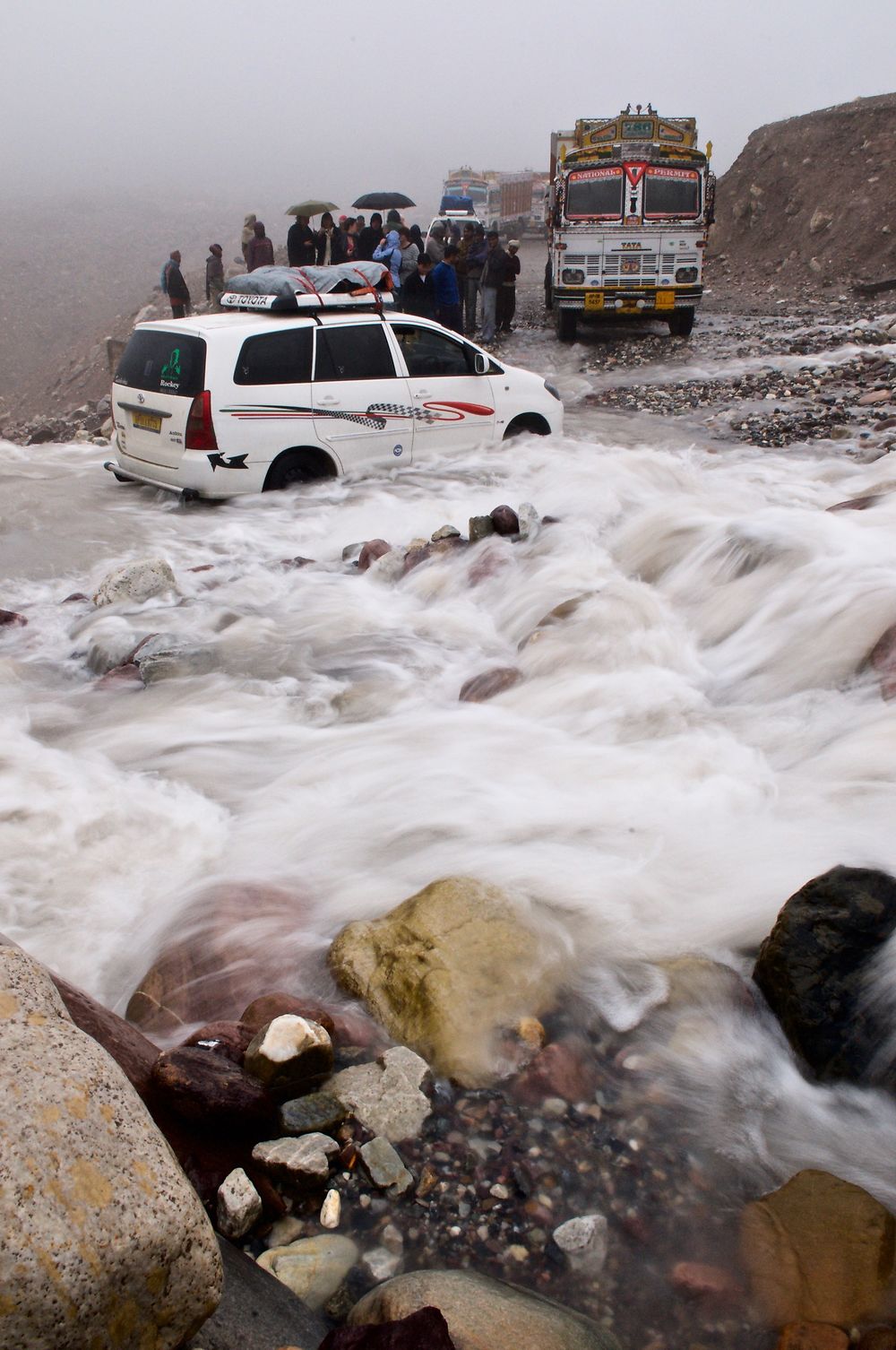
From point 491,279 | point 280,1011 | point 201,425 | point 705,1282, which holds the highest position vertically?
point 491,279

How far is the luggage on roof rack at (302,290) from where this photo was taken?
9.80 metres

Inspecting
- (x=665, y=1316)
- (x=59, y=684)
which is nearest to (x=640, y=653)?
(x=59, y=684)

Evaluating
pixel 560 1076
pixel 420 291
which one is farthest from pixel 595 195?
pixel 560 1076

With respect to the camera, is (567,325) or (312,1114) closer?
(312,1114)

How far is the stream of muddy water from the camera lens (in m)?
3.87

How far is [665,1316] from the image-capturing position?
8.06 feet

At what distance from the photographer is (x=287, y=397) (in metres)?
9.44

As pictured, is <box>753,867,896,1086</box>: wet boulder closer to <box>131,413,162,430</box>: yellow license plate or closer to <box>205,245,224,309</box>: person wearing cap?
<box>131,413,162,430</box>: yellow license plate

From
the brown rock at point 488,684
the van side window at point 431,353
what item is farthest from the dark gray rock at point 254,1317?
the van side window at point 431,353

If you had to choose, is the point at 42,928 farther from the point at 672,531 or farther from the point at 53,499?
the point at 53,499

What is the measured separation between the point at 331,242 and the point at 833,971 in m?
18.2

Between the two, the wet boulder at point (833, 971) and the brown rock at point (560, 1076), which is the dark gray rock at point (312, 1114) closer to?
the brown rock at point (560, 1076)

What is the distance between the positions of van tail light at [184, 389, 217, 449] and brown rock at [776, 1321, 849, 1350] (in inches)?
322

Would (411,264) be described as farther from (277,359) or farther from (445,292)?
(277,359)
